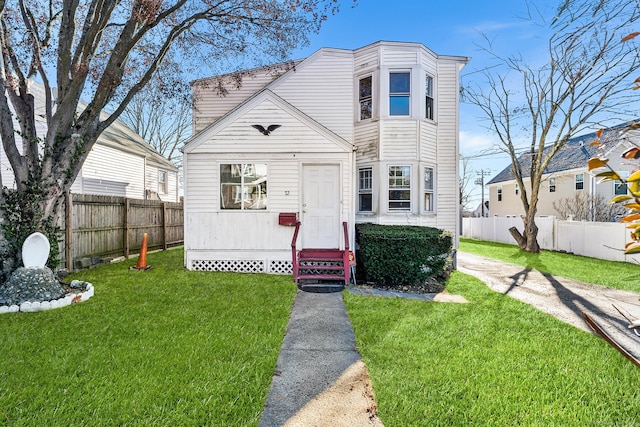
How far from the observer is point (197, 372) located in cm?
317

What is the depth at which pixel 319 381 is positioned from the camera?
124 inches

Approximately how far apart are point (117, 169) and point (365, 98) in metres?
12.4

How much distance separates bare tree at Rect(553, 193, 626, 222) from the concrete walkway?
49.2 feet

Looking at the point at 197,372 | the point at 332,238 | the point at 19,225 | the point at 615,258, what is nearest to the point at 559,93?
the point at 615,258

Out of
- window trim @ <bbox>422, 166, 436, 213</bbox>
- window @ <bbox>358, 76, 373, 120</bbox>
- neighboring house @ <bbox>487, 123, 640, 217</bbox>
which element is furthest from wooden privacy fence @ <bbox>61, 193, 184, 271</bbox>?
neighboring house @ <bbox>487, 123, 640, 217</bbox>

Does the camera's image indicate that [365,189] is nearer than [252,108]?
No

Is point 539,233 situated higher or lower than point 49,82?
lower

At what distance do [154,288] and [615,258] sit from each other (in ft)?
46.1

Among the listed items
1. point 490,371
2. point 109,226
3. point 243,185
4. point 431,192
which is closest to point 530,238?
point 431,192

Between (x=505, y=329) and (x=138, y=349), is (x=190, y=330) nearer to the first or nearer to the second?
(x=138, y=349)

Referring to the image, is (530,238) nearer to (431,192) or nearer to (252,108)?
(431,192)

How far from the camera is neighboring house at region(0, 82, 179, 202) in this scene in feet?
43.9

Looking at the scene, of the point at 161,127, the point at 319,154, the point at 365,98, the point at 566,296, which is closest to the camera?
the point at 566,296

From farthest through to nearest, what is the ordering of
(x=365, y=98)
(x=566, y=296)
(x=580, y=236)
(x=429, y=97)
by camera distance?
1. (x=580, y=236)
2. (x=365, y=98)
3. (x=429, y=97)
4. (x=566, y=296)
